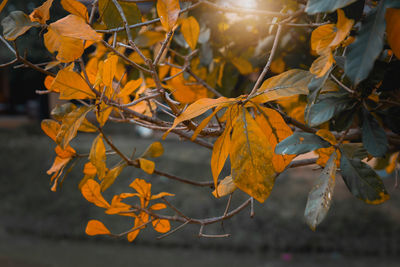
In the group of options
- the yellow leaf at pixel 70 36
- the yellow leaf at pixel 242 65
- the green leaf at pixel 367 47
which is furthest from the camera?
the yellow leaf at pixel 242 65

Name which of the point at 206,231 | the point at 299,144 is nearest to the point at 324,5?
the point at 299,144

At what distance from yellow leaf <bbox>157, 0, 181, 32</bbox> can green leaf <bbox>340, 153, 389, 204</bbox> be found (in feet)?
0.73

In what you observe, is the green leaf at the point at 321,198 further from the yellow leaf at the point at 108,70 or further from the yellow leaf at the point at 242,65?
the yellow leaf at the point at 242,65

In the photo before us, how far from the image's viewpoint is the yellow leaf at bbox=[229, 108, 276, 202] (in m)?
0.37

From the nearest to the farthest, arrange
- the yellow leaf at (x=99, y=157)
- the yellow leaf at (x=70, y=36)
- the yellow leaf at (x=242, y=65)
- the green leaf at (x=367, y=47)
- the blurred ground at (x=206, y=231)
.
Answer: the green leaf at (x=367, y=47) → the yellow leaf at (x=70, y=36) → the yellow leaf at (x=99, y=157) → the yellow leaf at (x=242, y=65) → the blurred ground at (x=206, y=231)

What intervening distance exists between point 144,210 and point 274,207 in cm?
340

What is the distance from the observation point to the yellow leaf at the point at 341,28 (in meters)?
0.34

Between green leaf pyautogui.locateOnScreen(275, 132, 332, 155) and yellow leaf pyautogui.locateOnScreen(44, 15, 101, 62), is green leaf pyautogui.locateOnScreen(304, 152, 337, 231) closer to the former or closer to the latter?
green leaf pyautogui.locateOnScreen(275, 132, 332, 155)

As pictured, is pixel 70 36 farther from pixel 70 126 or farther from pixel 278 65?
pixel 278 65

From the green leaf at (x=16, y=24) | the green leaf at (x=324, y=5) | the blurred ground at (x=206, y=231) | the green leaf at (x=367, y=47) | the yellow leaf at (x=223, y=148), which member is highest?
the green leaf at (x=324, y=5)

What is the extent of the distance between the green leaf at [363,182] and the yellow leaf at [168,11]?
22 centimetres

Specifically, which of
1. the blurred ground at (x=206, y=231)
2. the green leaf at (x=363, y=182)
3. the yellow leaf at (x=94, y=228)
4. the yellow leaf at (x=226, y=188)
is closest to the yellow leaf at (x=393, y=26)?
the green leaf at (x=363, y=182)

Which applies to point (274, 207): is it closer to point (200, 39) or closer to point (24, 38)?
point (200, 39)

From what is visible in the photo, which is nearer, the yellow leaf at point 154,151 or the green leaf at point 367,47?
the green leaf at point 367,47
